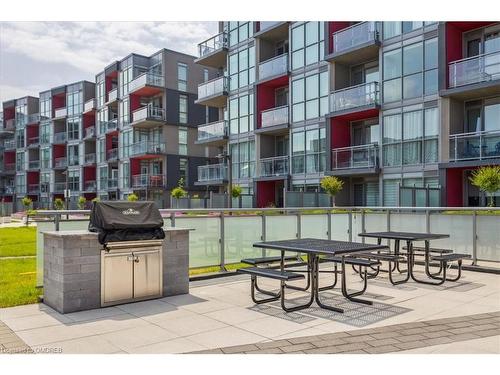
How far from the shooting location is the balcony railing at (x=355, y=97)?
72.5 ft

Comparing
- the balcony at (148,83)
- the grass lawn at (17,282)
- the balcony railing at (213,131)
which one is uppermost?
Result: the balcony at (148,83)

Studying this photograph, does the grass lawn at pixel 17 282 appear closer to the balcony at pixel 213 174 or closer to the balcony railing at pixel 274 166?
the balcony railing at pixel 274 166

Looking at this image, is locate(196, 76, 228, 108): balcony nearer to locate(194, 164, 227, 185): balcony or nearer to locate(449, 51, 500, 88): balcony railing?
locate(194, 164, 227, 185): balcony

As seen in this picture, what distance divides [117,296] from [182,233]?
150cm

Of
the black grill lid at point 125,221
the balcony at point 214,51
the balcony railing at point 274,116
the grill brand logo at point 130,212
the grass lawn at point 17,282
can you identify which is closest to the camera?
the black grill lid at point 125,221

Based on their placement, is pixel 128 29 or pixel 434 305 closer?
pixel 434 305

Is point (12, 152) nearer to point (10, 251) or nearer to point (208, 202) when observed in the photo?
point (208, 202)

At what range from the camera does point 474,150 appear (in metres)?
18.7

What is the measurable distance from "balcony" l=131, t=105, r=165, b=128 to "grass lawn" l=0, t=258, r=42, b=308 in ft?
93.3

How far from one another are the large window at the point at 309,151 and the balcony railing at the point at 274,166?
88 cm

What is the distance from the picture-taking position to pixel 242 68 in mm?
30969

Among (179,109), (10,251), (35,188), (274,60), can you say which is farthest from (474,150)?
(35,188)

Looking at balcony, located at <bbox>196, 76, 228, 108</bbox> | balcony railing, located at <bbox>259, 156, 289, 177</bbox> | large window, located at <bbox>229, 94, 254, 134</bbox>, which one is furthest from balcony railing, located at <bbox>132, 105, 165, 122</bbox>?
balcony railing, located at <bbox>259, 156, 289, 177</bbox>

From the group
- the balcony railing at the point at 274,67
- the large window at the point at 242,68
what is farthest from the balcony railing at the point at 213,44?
the balcony railing at the point at 274,67
